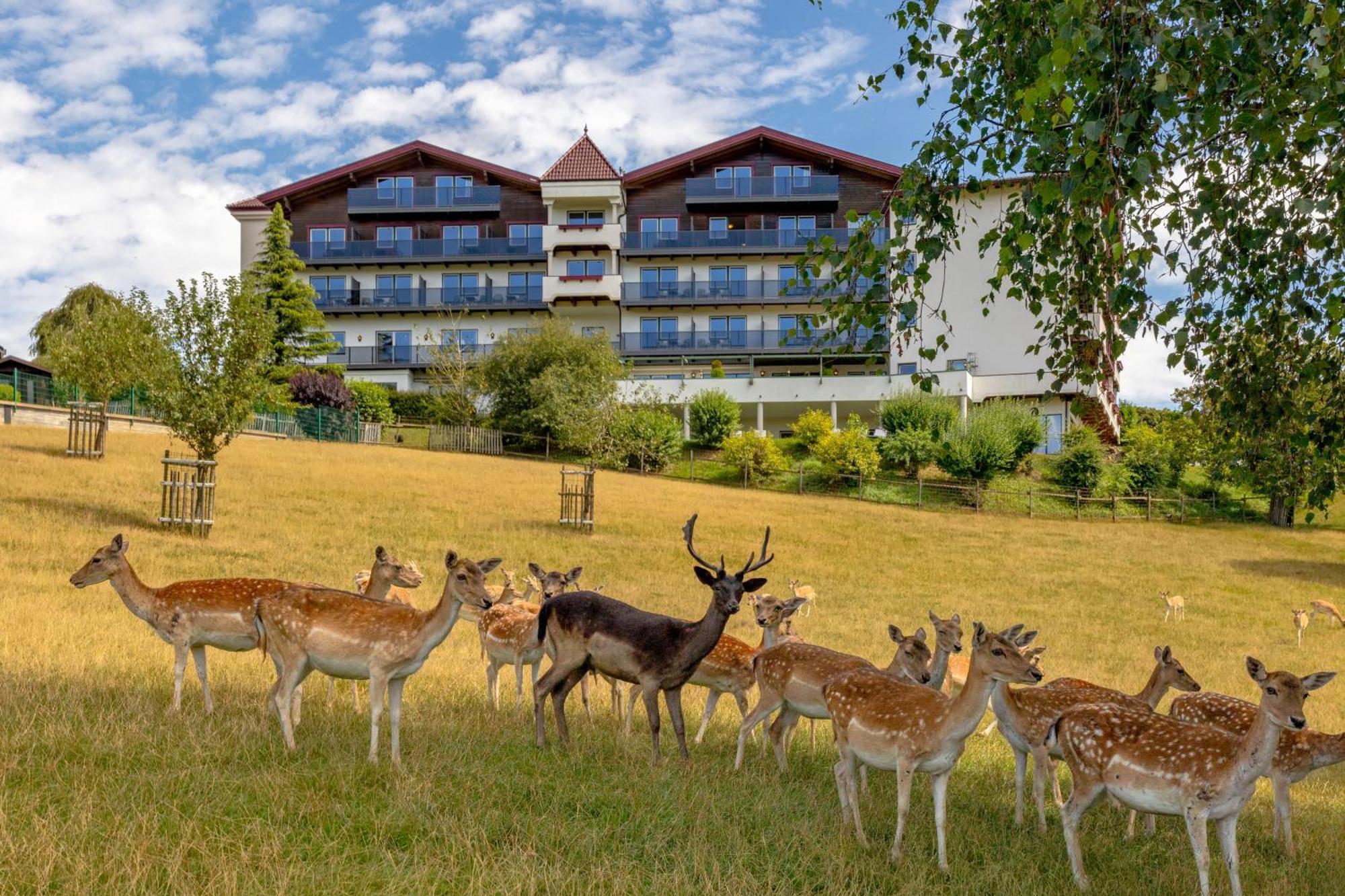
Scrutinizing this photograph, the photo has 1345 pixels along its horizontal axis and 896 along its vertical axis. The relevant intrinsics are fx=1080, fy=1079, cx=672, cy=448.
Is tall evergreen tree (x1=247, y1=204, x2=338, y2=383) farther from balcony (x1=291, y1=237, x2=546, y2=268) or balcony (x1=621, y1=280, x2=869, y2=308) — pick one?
balcony (x1=621, y1=280, x2=869, y2=308)

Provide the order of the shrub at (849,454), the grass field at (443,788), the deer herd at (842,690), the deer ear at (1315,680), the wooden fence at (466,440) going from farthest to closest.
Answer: the wooden fence at (466,440)
the shrub at (849,454)
the deer ear at (1315,680)
the deer herd at (842,690)
the grass field at (443,788)

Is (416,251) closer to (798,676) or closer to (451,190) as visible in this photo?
(451,190)

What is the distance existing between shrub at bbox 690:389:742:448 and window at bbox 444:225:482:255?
2169 centimetres

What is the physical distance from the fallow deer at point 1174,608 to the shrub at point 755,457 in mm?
21132

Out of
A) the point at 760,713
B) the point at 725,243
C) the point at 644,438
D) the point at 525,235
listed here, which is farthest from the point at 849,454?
the point at 760,713

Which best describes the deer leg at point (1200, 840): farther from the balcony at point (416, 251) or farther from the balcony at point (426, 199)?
the balcony at point (426, 199)

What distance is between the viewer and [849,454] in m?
42.6

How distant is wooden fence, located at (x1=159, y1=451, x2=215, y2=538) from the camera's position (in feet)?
67.4

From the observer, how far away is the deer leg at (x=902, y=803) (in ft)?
21.0

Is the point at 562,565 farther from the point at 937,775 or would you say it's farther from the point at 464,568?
the point at 937,775

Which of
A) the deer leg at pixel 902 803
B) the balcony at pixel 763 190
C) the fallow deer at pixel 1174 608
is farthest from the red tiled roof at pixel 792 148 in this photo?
the deer leg at pixel 902 803

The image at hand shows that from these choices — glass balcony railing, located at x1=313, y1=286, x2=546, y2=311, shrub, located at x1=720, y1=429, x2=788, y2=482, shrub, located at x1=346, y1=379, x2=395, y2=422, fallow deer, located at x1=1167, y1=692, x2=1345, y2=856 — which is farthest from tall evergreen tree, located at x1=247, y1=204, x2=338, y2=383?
fallow deer, located at x1=1167, y1=692, x2=1345, y2=856

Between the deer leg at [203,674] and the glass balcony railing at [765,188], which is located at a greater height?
the glass balcony railing at [765,188]

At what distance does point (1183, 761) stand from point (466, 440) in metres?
44.3
